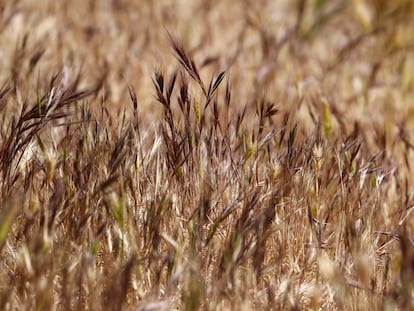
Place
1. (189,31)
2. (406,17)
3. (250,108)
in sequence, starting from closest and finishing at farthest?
(250,108) < (189,31) < (406,17)

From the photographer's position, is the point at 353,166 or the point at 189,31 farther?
the point at 189,31

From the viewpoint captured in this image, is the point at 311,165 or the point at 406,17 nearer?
the point at 311,165

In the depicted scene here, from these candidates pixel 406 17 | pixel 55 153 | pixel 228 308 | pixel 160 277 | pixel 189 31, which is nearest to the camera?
pixel 228 308

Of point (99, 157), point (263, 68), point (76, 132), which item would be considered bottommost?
point (99, 157)

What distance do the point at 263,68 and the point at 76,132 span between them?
1.27 metres

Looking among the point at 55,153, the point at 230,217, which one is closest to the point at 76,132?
the point at 55,153

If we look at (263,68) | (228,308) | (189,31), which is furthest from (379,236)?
(189,31)

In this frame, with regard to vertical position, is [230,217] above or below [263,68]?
below

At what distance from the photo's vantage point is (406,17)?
363cm

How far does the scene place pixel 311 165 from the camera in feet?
6.25

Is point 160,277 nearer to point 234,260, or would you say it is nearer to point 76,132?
point 234,260

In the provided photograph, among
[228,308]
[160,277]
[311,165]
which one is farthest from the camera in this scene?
[311,165]

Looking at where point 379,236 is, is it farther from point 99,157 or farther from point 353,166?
point 99,157

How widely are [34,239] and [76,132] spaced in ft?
1.70
